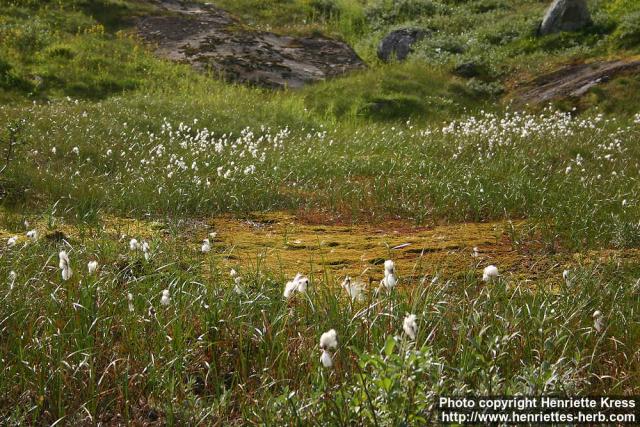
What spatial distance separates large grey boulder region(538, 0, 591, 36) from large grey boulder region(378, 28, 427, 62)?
5237mm

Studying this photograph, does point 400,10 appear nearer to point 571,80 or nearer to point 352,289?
point 571,80

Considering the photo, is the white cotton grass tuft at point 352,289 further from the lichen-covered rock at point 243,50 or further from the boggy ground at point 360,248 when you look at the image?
the lichen-covered rock at point 243,50

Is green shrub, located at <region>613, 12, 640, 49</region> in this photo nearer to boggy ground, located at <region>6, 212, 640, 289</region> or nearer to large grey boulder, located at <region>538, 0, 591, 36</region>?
large grey boulder, located at <region>538, 0, 591, 36</region>

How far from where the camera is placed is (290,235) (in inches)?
229

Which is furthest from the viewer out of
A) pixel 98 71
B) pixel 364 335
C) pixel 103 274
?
pixel 98 71

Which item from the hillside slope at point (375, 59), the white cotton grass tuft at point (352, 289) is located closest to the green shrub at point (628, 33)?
the hillside slope at point (375, 59)

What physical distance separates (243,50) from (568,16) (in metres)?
11.6

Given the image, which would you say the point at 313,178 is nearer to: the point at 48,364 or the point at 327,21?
the point at 48,364

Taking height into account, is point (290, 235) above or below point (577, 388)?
below

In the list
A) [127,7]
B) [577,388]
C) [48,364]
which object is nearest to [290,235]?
[48,364]

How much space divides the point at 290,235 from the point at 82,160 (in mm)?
5257

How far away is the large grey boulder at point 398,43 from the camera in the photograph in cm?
2366

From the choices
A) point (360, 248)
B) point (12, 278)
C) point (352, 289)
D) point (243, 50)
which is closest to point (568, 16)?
point (243, 50)

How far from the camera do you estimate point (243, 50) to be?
22.0 metres
